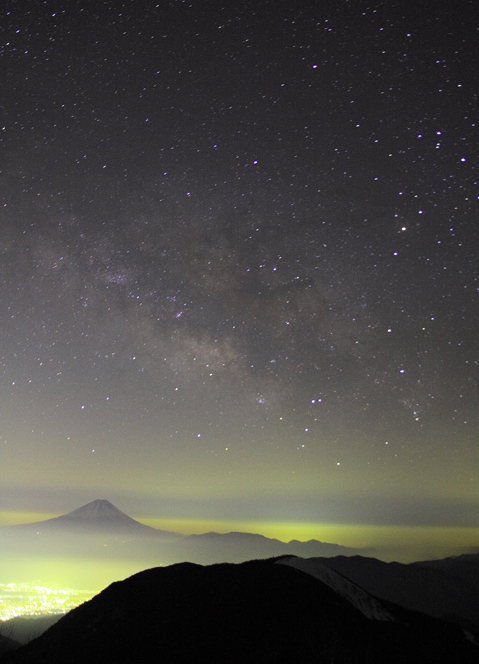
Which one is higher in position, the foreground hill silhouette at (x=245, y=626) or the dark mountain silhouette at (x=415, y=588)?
the foreground hill silhouette at (x=245, y=626)

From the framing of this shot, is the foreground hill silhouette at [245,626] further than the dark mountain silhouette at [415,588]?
No

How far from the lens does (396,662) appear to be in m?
20.1

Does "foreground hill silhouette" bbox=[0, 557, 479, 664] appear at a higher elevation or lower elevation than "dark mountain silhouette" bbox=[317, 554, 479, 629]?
higher

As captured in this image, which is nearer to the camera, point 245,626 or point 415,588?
point 245,626

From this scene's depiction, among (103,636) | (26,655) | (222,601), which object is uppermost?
(222,601)

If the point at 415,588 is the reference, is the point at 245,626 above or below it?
above

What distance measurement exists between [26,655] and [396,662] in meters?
22.4

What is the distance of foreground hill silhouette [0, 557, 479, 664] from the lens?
21141mm

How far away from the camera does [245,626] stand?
22.8m

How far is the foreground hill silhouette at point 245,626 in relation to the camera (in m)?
21.1

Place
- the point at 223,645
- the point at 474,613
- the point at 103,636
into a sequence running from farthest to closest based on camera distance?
the point at 474,613 → the point at 103,636 → the point at 223,645

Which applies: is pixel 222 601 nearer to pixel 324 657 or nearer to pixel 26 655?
pixel 324 657

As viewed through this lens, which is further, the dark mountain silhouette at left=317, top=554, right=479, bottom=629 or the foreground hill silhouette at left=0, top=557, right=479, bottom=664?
the dark mountain silhouette at left=317, top=554, right=479, bottom=629

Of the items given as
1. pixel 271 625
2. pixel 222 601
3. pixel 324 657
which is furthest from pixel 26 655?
pixel 324 657
